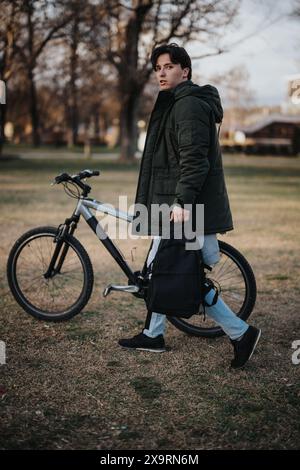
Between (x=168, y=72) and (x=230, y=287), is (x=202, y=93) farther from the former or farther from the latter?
(x=230, y=287)

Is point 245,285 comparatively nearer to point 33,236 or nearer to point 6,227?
point 33,236

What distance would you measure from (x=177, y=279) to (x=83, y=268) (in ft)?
3.88

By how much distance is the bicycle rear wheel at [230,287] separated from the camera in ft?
14.0

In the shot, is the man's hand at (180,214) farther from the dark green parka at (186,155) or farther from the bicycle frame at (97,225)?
A: the bicycle frame at (97,225)

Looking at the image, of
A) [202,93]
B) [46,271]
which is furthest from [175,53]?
[46,271]

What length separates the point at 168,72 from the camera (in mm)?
3676

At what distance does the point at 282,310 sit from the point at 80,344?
6.91ft

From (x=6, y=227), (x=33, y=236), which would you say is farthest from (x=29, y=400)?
(x=6, y=227)

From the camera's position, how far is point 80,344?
4.25 meters

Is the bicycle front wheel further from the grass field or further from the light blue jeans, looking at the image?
the light blue jeans

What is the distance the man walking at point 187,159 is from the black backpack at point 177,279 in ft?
0.71

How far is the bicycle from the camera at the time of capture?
14.1ft

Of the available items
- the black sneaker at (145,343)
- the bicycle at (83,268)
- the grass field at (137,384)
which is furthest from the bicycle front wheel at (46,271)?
the black sneaker at (145,343)

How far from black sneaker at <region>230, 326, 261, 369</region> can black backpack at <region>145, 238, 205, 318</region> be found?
463 mm
